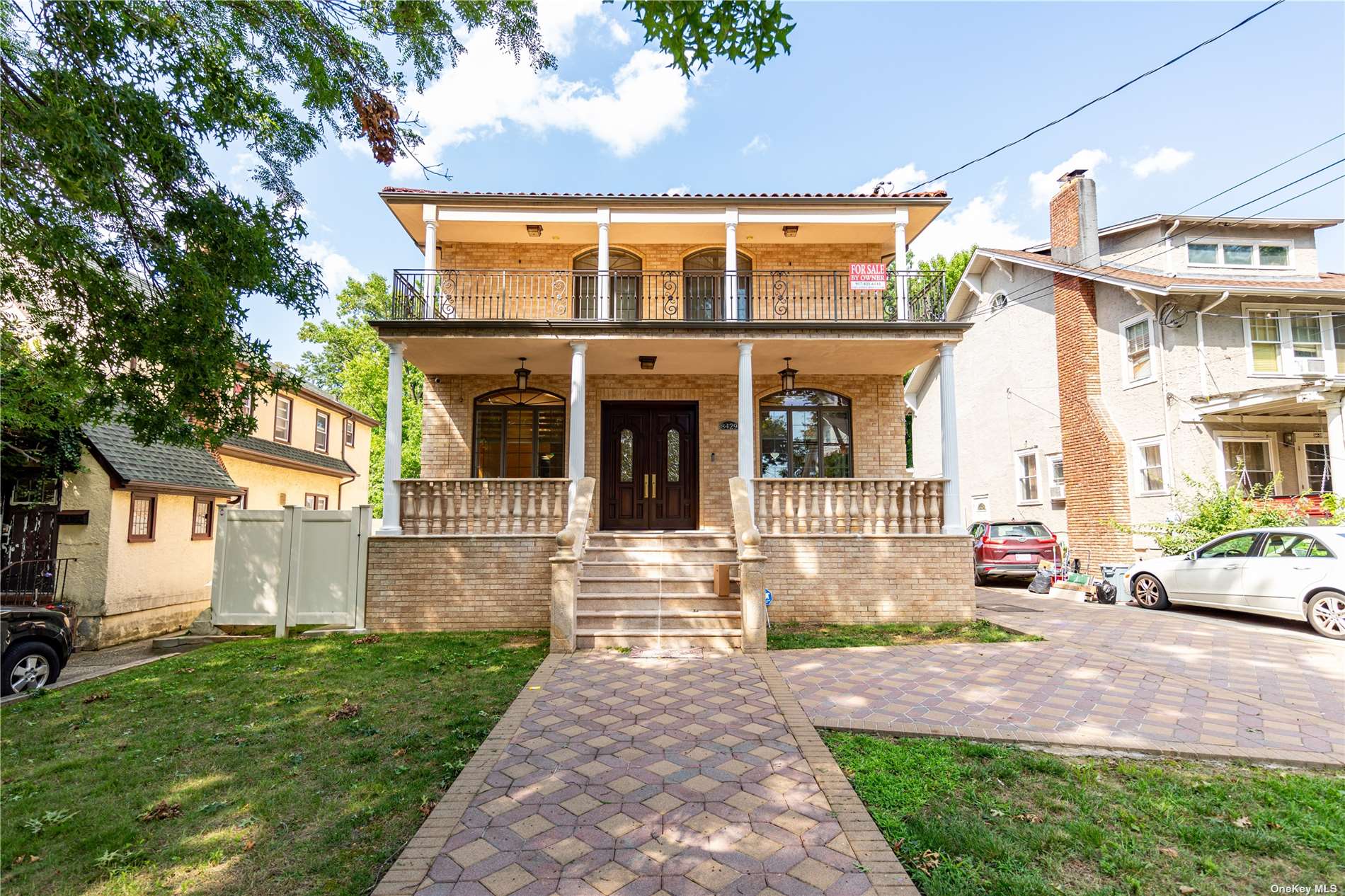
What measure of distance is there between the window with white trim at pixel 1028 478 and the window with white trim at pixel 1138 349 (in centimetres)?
304

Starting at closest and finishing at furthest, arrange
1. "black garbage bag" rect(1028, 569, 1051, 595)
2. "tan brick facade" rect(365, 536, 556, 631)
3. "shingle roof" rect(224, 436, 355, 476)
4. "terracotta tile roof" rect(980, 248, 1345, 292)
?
"tan brick facade" rect(365, 536, 556, 631)
"terracotta tile roof" rect(980, 248, 1345, 292)
"black garbage bag" rect(1028, 569, 1051, 595)
"shingle roof" rect(224, 436, 355, 476)

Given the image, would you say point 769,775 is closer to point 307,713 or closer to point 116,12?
point 307,713

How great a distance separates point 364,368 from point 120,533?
1958cm

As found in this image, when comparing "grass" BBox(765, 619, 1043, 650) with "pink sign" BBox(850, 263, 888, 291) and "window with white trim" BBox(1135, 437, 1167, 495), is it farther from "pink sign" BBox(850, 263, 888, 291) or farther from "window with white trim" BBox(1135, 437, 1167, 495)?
"window with white trim" BBox(1135, 437, 1167, 495)

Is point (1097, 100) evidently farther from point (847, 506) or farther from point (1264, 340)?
point (1264, 340)

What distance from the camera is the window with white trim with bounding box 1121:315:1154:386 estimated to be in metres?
13.0

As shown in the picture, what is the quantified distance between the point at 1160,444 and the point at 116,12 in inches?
676

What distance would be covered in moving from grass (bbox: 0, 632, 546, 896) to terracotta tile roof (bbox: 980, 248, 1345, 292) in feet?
48.0

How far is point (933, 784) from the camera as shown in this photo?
341 centimetres

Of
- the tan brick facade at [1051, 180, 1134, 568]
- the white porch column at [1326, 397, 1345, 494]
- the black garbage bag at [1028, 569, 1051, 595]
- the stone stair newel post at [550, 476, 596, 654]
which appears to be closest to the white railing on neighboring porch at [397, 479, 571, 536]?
the stone stair newel post at [550, 476, 596, 654]

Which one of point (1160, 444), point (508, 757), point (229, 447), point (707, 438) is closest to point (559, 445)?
point (707, 438)

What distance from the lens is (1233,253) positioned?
14.0 metres

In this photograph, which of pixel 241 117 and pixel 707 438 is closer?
pixel 241 117

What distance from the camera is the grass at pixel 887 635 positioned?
23.7ft
